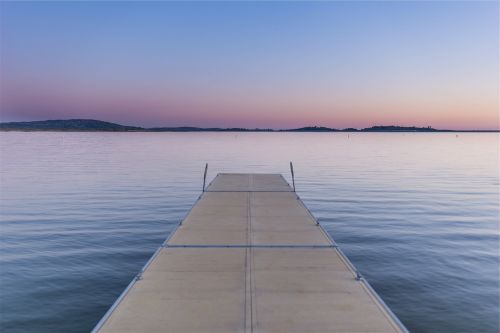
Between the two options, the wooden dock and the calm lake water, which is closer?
the wooden dock

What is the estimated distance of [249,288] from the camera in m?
9.48

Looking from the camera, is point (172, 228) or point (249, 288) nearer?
point (249, 288)

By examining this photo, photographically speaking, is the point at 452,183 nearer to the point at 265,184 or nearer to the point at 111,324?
the point at 265,184

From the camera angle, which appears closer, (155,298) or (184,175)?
(155,298)

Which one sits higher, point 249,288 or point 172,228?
point 249,288

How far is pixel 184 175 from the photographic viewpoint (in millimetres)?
46688

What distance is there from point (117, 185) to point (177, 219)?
15564 millimetres

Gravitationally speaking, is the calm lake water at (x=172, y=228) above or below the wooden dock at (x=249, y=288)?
below

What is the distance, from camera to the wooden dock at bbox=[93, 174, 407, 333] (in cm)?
776

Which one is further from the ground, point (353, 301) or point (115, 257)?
point (353, 301)

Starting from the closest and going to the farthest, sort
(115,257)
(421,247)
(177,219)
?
(115,257) → (421,247) → (177,219)

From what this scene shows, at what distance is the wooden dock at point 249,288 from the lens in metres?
7.76

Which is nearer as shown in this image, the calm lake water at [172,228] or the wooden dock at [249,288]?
the wooden dock at [249,288]

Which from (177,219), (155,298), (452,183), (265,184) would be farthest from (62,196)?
(452,183)
